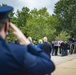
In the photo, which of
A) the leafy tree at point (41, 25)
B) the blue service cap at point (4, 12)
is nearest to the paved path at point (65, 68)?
the blue service cap at point (4, 12)

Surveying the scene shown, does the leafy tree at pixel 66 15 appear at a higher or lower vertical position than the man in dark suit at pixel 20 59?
higher

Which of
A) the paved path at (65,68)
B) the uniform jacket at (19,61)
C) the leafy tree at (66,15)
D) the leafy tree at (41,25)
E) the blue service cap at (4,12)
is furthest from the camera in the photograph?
the leafy tree at (41,25)

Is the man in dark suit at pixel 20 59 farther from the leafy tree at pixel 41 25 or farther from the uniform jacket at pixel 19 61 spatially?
the leafy tree at pixel 41 25

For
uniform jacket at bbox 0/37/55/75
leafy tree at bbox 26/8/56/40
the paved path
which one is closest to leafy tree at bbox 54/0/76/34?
leafy tree at bbox 26/8/56/40

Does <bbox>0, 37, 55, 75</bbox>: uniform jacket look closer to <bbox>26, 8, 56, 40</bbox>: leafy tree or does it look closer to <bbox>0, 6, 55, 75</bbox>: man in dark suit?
<bbox>0, 6, 55, 75</bbox>: man in dark suit

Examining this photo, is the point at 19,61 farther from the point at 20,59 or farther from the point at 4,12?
the point at 4,12

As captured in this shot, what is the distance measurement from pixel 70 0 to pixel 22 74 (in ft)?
229

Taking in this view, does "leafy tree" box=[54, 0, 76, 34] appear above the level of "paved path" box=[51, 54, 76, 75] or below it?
above

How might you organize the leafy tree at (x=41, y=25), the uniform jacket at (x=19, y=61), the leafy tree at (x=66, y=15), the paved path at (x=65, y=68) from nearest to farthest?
the uniform jacket at (x=19, y=61) < the paved path at (x=65, y=68) < the leafy tree at (x=66, y=15) < the leafy tree at (x=41, y=25)

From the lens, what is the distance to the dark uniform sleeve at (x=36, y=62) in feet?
6.57

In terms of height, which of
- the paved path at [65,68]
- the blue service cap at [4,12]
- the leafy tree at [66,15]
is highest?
the leafy tree at [66,15]

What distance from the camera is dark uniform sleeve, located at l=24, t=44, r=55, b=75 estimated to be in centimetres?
200

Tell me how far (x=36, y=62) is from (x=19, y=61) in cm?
11

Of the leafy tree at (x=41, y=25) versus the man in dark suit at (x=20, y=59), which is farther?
the leafy tree at (x=41, y=25)
